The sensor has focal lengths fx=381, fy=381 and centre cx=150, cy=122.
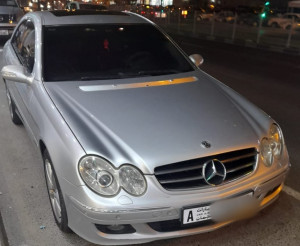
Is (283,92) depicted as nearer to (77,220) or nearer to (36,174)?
(36,174)

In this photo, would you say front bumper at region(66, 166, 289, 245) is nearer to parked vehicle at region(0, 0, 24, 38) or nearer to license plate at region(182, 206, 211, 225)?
license plate at region(182, 206, 211, 225)

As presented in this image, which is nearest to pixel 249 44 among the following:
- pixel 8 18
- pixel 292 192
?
pixel 8 18

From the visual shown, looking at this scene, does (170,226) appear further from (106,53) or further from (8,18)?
(8,18)

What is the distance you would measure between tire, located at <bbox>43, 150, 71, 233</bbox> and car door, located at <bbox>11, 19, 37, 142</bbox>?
17.2 inches

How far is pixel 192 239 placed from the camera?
280 cm

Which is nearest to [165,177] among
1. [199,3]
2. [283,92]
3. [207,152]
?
[207,152]

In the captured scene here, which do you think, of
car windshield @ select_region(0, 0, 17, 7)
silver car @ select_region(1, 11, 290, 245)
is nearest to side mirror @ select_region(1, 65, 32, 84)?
silver car @ select_region(1, 11, 290, 245)

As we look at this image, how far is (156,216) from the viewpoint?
233 centimetres

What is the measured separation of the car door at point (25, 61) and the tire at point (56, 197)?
44 cm

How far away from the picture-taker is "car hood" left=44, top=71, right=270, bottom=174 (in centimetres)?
246

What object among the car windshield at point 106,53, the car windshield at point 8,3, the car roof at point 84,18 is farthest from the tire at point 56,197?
the car windshield at point 8,3

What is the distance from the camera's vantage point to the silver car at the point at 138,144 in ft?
7.74

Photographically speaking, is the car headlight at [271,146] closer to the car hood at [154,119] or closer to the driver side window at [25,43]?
the car hood at [154,119]

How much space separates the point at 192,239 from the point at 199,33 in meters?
18.6
